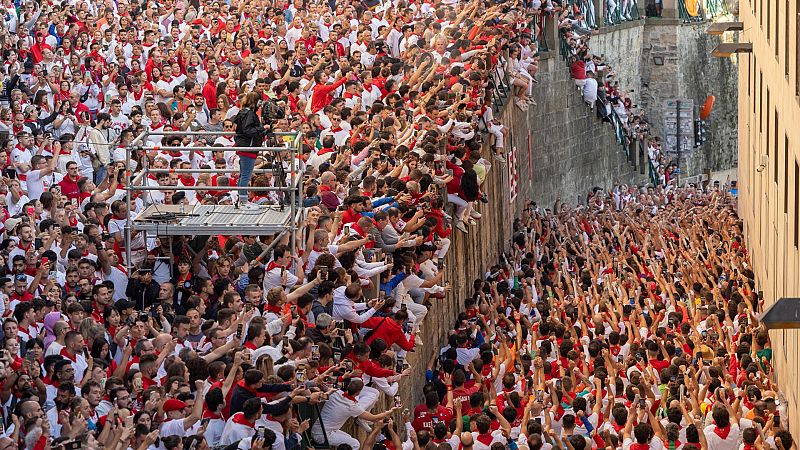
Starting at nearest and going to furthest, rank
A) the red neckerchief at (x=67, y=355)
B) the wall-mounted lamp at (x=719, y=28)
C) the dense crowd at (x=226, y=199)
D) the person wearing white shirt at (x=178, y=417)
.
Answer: the person wearing white shirt at (x=178, y=417) → the dense crowd at (x=226, y=199) → the red neckerchief at (x=67, y=355) → the wall-mounted lamp at (x=719, y=28)

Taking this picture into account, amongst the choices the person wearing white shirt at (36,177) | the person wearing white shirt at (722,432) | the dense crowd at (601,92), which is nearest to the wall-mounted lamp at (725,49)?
the dense crowd at (601,92)

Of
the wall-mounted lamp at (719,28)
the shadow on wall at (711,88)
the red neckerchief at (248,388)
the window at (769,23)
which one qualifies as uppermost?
the window at (769,23)

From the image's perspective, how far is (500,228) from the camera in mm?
31094

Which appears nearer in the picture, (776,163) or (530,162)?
(776,163)

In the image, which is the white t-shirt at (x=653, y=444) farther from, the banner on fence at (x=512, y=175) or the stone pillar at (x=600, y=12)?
the stone pillar at (x=600, y=12)

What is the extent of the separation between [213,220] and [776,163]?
34.5 feet

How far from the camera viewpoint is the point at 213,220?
61.7ft

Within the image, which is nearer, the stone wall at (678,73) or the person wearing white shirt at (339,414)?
the person wearing white shirt at (339,414)

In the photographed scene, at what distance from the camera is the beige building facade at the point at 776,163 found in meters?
20.8

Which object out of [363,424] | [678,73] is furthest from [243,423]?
[678,73]

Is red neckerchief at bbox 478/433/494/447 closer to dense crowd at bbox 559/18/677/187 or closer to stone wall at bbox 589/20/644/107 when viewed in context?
dense crowd at bbox 559/18/677/187

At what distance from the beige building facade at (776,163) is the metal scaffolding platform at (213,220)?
5.92m

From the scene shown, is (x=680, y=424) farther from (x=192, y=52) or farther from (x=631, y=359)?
(x=192, y=52)

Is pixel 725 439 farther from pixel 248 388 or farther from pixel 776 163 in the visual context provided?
→ pixel 776 163
